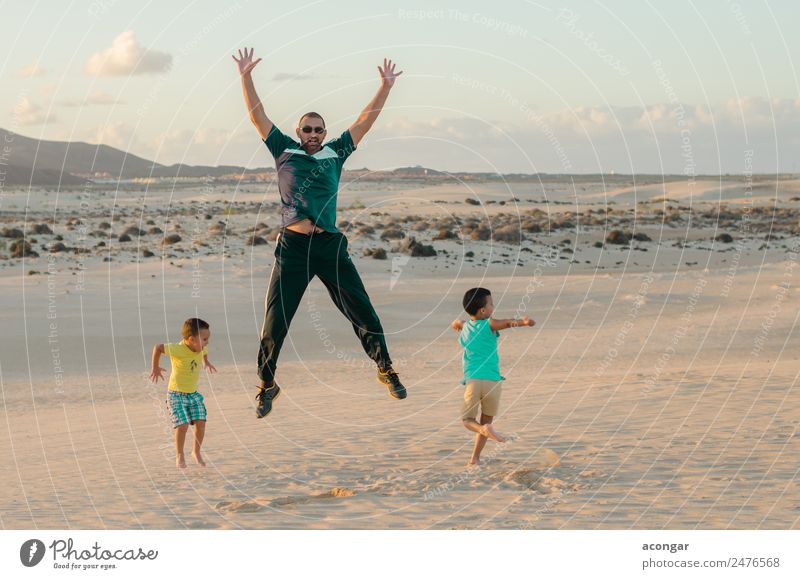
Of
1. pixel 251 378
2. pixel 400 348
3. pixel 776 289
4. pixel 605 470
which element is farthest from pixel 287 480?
pixel 776 289

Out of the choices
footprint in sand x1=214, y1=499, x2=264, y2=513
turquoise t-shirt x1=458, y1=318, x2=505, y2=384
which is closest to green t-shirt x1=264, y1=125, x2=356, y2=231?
turquoise t-shirt x1=458, y1=318, x2=505, y2=384

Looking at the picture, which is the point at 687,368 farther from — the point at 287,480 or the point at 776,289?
the point at 776,289

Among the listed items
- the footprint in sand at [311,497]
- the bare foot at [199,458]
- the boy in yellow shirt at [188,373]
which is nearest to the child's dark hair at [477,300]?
the footprint in sand at [311,497]

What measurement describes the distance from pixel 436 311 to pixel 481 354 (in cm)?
2352

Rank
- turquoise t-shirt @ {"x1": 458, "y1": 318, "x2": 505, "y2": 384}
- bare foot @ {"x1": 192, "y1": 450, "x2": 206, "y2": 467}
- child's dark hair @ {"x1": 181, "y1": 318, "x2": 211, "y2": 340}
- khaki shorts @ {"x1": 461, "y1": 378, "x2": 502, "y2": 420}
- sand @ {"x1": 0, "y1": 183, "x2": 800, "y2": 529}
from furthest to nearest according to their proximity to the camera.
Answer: bare foot @ {"x1": 192, "y1": 450, "x2": 206, "y2": 467} < child's dark hair @ {"x1": 181, "y1": 318, "x2": 211, "y2": 340} < khaki shorts @ {"x1": 461, "y1": 378, "x2": 502, "y2": 420} < turquoise t-shirt @ {"x1": 458, "y1": 318, "x2": 505, "y2": 384} < sand @ {"x1": 0, "y1": 183, "x2": 800, "y2": 529}

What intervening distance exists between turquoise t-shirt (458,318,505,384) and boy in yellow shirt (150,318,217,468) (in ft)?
10.3

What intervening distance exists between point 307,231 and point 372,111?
153cm

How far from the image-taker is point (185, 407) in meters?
14.4

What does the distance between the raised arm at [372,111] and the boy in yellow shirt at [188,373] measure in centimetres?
351

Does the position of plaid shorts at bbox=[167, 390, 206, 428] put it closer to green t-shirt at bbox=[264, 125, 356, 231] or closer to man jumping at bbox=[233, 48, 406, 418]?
man jumping at bbox=[233, 48, 406, 418]

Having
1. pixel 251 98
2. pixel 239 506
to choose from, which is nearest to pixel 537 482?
pixel 239 506

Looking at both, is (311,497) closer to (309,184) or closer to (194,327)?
(194,327)

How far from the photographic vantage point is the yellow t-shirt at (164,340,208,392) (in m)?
14.1

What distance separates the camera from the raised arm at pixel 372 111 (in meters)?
11.7
